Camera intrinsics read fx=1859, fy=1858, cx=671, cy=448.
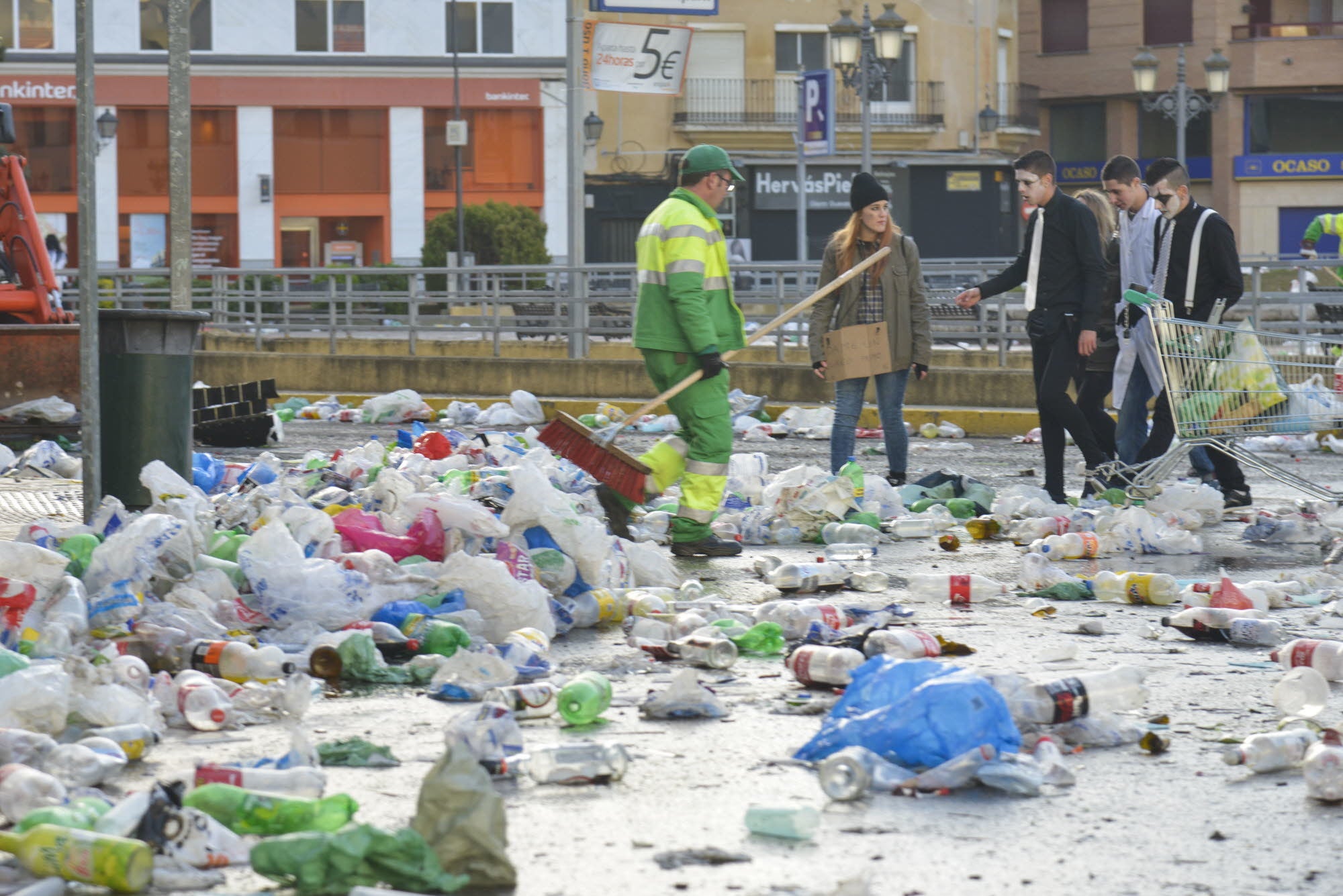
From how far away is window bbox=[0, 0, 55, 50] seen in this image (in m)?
43.6

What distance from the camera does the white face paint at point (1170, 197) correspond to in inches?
364

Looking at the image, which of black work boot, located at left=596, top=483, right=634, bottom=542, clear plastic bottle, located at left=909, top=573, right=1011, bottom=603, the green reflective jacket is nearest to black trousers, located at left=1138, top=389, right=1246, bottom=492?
the green reflective jacket

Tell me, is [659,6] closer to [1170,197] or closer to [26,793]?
[1170,197]

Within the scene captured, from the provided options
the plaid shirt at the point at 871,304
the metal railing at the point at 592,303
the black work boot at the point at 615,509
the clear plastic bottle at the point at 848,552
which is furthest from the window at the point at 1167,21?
the black work boot at the point at 615,509

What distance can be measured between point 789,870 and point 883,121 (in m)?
42.9

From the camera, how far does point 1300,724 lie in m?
4.65

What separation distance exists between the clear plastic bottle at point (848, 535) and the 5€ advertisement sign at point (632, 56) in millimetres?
9237

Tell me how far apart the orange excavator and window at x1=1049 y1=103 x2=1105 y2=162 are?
124 feet

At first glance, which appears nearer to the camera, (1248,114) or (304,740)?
(304,740)

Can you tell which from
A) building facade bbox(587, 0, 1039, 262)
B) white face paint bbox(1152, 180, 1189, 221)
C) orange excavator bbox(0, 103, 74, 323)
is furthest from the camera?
building facade bbox(587, 0, 1039, 262)

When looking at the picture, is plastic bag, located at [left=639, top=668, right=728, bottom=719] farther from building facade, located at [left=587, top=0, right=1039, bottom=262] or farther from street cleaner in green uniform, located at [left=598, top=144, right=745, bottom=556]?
building facade, located at [left=587, top=0, right=1039, bottom=262]

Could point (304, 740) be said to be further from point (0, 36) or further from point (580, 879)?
point (0, 36)

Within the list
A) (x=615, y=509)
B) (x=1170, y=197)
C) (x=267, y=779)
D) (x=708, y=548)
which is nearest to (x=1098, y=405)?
(x=1170, y=197)

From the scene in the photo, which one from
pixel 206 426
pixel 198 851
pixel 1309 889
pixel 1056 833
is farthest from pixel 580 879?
pixel 206 426
